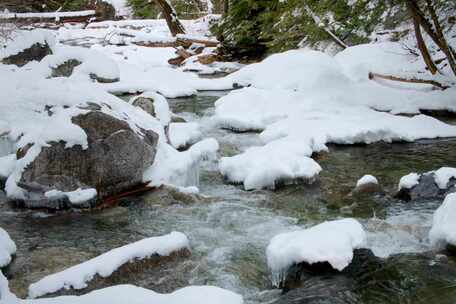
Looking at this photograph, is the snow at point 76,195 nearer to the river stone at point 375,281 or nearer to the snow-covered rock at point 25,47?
the river stone at point 375,281

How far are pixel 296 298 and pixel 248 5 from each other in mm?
14084

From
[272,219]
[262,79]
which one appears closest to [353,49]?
[262,79]

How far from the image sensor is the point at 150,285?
428 centimetres

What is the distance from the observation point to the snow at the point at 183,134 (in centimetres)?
849

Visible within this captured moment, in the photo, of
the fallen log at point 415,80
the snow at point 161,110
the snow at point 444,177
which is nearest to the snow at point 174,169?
the snow at point 161,110

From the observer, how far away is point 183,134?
8844mm

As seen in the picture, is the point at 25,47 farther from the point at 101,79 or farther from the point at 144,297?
the point at 144,297

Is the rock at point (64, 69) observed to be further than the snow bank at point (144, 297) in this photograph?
Yes

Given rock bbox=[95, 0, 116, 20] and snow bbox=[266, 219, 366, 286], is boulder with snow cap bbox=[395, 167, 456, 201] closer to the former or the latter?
snow bbox=[266, 219, 366, 286]

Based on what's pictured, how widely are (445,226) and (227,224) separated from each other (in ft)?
7.58

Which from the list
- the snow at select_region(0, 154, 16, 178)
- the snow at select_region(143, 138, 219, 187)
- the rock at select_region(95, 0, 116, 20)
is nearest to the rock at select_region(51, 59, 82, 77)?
the snow at select_region(0, 154, 16, 178)

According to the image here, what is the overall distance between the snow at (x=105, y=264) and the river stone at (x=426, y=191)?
3.02 m

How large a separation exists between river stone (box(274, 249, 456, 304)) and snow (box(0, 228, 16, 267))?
8.46 feet

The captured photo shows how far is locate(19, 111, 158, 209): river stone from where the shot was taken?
6059 millimetres
